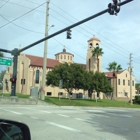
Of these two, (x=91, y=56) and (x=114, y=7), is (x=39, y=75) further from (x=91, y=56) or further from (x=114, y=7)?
(x=114, y=7)

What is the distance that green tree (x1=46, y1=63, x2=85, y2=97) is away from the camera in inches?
1578

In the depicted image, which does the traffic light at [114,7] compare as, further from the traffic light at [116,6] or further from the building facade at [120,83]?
the building facade at [120,83]

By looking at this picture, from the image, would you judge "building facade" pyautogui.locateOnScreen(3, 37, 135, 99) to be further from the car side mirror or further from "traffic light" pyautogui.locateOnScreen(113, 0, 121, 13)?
the car side mirror

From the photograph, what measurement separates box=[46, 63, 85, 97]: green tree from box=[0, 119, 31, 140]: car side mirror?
36613 mm

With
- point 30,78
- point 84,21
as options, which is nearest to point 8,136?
point 84,21

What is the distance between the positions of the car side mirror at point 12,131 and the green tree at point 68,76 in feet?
120

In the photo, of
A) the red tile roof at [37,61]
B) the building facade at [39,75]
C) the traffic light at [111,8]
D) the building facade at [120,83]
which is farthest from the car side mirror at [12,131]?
the building facade at [120,83]

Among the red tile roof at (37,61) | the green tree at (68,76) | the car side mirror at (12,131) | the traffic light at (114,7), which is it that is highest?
the red tile roof at (37,61)

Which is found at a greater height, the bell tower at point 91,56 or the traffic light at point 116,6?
the bell tower at point 91,56

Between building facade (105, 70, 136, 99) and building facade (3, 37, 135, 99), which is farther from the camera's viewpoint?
building facade (105, 70, 136, 99)

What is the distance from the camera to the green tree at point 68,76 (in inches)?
1578

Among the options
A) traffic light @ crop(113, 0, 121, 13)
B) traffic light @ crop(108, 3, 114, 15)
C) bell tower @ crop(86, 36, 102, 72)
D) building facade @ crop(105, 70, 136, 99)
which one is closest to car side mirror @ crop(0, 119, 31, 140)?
traffic light @ crop(113, 0, 121, 13)

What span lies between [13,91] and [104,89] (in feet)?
70.3

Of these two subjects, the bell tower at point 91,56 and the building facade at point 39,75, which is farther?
the bell tower at point 91,56
